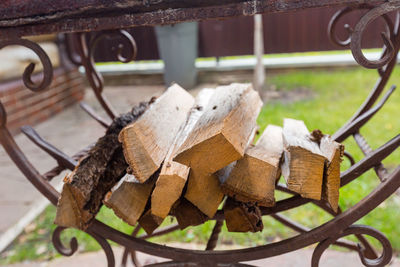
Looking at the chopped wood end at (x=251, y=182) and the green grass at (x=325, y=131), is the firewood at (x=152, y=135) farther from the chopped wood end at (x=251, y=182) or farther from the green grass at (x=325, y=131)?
the green grass at (x=325, y=131)

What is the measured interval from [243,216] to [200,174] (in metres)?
0.16

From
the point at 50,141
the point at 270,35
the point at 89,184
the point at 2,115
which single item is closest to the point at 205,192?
the point at 89,184

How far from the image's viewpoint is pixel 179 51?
538 cm

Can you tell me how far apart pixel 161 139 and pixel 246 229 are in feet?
1.07

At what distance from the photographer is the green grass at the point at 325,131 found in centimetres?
207

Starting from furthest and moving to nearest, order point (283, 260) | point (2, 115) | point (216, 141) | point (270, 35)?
1. point (270, 35)
2. point (283, 260)
3. point (2, 115)
4. point (216, 141)

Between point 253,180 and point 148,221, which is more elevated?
point 253,180

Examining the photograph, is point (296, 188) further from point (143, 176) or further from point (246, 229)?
point (143, 176)


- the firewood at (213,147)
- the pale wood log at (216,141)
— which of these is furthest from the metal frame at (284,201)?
the pale wood log at (216,141)

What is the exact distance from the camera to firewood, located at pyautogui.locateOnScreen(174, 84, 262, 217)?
930 millimetres

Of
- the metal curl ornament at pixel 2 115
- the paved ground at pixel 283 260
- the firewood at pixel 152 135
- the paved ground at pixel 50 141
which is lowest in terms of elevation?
the paved ground at pixel 50 141

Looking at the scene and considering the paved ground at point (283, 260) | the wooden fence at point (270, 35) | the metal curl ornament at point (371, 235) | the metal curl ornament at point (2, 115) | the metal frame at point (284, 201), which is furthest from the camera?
the wooden fence at point (270, 35)

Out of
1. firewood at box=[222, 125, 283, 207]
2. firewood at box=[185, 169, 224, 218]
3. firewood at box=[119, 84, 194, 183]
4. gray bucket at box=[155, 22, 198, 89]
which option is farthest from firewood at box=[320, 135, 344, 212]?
gray bucket at box=[155, 22, 198, 89]

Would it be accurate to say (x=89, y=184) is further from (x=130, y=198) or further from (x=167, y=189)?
(x=167, y=189)
